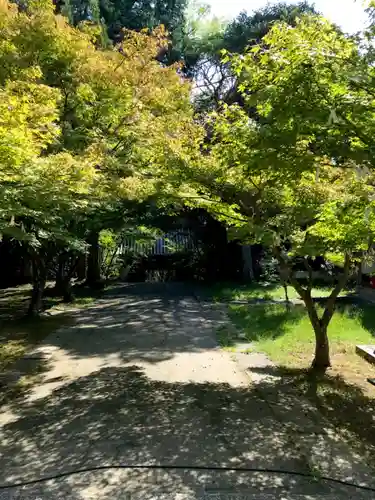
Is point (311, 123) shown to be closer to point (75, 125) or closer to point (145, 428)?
point (145, 428)

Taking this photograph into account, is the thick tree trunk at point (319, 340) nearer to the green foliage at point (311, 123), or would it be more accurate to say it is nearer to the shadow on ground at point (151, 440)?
the shadow on ground at point (151, 440)

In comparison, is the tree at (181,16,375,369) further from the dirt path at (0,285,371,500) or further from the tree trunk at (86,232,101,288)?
the tree trunk at (86,232,101,288)

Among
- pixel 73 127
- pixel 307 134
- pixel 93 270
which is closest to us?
pixel 307 134

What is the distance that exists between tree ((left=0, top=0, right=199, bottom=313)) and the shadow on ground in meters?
2.49

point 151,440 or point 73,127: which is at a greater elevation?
point 73,127

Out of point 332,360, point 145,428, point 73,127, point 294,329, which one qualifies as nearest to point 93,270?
point 73,127

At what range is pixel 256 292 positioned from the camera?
17.0 meters

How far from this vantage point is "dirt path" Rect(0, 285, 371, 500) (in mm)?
3678

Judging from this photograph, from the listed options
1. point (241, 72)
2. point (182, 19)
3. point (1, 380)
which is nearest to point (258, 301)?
point (1, 380)

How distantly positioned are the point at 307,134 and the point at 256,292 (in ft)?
43.7

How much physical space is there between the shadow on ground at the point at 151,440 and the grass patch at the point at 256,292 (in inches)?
372

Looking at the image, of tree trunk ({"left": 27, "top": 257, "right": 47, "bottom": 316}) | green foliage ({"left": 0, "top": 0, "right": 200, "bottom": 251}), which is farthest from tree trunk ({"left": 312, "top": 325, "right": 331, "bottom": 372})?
tree trunk ({"left": 27, "top": 257, "right": 47, "bottom": 316})

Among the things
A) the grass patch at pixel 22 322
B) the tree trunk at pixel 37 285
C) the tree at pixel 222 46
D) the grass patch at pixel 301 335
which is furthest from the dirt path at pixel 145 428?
the tree at pixel 222 46

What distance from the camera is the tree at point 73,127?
239 inches
